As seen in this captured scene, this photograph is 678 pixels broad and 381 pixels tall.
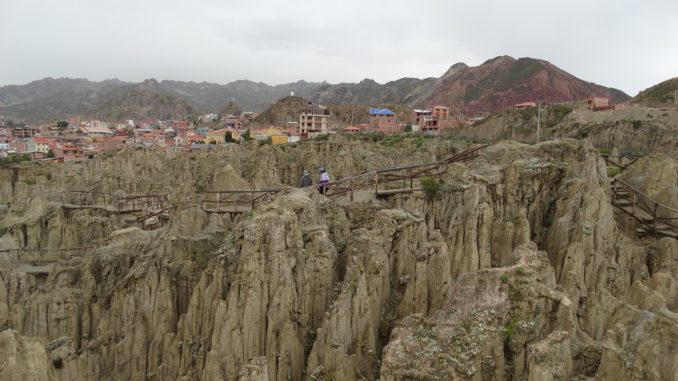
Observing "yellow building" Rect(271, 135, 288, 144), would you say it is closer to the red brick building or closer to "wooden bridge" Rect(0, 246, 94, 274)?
the red brick building

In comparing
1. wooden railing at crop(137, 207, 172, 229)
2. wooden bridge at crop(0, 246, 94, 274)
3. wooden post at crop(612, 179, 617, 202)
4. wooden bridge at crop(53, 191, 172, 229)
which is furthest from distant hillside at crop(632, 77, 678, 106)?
wooden bridge at crop(0, 246, 94, 274)

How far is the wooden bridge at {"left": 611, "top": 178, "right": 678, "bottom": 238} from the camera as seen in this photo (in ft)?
58.0

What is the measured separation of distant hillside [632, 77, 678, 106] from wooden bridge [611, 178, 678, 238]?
63.4 metres

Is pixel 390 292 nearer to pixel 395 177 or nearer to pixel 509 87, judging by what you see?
pixel 395 177

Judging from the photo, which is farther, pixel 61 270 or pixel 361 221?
pixel 61 270

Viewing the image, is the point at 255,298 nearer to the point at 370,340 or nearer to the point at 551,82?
the point at 370,340

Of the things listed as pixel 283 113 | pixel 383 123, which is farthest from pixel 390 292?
pixel 283 113

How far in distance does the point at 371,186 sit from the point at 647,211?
35.3ft

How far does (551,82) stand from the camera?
14925 centimetres

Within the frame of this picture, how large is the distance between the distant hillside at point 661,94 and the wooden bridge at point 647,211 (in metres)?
63.4

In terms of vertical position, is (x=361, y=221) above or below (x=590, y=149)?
below

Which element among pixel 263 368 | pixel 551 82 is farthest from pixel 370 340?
pixel 551 82

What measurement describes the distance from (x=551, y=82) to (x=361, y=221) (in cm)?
14971

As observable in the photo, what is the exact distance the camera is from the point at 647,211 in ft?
60.2
